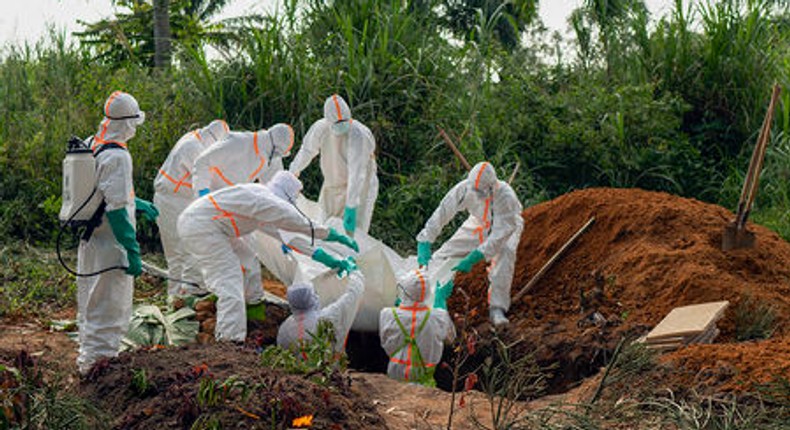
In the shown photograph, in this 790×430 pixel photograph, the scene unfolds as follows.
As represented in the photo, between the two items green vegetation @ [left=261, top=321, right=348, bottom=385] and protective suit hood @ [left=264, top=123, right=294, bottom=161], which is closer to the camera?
green vegetation @ [left=261, top=321, right=348, bottom=385]

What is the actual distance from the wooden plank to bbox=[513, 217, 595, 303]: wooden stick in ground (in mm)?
1680

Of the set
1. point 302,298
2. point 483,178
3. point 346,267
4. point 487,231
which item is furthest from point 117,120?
point 487,231

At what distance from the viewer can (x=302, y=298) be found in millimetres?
7023

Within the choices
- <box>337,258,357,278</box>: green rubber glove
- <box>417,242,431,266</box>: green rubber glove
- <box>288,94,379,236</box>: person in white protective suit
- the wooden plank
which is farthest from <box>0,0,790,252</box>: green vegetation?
the wooden plank

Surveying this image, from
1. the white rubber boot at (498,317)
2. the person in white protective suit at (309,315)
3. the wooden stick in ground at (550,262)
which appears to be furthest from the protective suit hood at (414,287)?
the wooden stick in ground at (550,262)

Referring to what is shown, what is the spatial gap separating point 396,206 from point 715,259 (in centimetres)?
408

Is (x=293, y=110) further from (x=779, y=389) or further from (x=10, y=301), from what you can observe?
(x=779, y=389)

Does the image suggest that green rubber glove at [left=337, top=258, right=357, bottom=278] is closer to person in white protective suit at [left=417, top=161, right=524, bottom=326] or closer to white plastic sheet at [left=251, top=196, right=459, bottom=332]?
white plastic sheet at [left=251, top=196, right=459, bottom=332]

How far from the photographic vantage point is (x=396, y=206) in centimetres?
1137

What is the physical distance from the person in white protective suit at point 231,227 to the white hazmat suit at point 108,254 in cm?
79

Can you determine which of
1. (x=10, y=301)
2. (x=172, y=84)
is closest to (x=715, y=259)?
(x=10, y=301)

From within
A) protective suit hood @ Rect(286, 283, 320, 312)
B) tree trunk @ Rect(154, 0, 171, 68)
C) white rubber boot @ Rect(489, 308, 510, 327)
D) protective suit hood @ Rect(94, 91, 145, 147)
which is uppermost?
tree trunk @ Rect(154, 0, 171, 68)

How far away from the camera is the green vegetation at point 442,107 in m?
11.7

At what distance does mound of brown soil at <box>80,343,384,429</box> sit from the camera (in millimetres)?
4434
